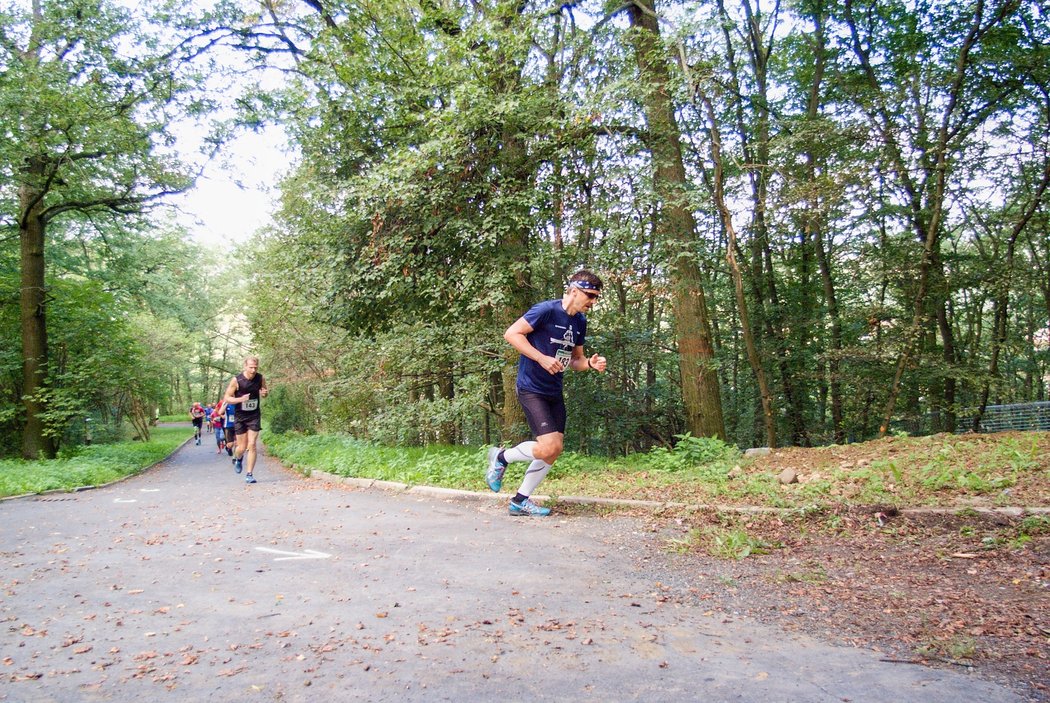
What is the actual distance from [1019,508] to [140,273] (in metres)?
26.3

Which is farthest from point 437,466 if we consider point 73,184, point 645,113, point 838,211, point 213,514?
point 73,184

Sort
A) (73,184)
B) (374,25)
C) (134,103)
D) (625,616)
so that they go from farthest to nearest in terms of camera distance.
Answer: (73,184)
(134,103)
(374,25)
(625,616)

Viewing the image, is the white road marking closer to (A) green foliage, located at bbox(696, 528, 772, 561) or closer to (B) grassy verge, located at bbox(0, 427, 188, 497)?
(A) green foliage, located at bbox(696, 528, 772, 561)

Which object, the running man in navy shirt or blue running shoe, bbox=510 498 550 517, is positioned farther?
blue running shoe, bbox=510 498 550 517

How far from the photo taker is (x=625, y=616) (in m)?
3.21

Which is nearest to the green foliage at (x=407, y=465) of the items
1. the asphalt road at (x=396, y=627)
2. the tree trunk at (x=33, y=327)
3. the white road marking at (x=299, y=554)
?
the asphalt road at (x=396, y=627)

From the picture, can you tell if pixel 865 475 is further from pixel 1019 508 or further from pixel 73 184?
pixel 73 184

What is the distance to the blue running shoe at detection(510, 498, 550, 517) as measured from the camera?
6148 millimetres

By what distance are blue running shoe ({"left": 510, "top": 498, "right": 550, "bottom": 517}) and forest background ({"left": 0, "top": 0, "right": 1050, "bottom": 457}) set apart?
409cm

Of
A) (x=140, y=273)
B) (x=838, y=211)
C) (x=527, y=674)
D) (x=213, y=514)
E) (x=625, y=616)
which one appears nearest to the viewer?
(x=527, y=674)

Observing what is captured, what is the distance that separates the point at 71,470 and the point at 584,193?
36.2 ft

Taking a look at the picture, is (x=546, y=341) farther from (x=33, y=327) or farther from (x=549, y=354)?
(x=33, y=327)

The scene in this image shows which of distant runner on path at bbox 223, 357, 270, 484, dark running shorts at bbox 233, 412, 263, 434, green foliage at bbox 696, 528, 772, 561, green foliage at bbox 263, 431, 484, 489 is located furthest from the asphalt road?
dark running shorts at bbox 233, 412, 263, 434

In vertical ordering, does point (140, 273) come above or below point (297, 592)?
above
